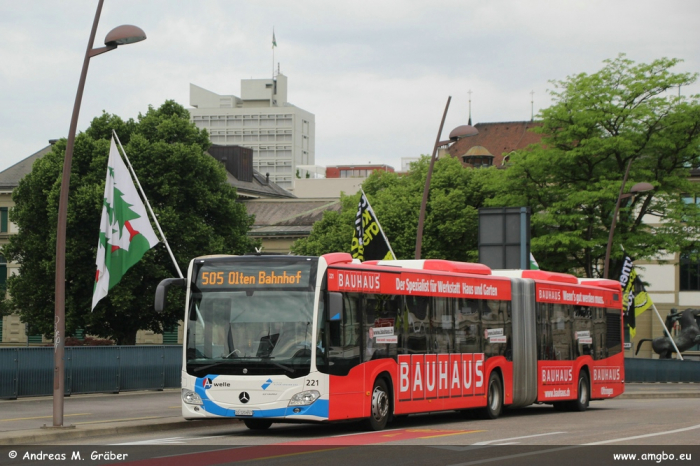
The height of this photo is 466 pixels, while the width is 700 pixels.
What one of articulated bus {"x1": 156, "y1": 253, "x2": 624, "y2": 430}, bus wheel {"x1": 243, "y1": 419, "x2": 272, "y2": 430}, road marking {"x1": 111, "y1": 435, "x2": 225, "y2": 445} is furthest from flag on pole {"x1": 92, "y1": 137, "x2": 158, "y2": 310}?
road marking {"x1": 111, "y1": 435, "x2": 225, "y2": 445}

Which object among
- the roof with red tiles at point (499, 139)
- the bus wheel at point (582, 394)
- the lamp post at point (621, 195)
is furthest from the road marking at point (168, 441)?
the roof with red tiles at point (499, 139)

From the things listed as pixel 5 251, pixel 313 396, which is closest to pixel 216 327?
pixel 313 396

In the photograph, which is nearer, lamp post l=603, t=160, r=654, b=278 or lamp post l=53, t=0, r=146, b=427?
lamp post l=53, t=0, r=146, b=427

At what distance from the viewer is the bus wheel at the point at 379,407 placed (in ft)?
61.6

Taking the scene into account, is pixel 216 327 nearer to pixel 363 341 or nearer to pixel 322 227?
pixel 363 341

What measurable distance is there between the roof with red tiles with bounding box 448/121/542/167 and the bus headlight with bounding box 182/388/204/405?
101 m

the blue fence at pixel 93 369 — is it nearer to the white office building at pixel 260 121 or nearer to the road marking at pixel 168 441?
the road marking at pixel 168 441

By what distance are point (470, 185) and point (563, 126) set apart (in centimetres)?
1405

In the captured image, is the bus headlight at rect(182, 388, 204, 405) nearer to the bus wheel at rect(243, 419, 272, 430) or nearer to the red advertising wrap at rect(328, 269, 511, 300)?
the bus wheel at rect(243, 419, 272, 430)

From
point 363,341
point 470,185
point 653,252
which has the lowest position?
point 363,341

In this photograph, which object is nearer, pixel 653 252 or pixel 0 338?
pixel 653 252

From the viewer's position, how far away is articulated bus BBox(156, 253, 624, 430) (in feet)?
57.6
